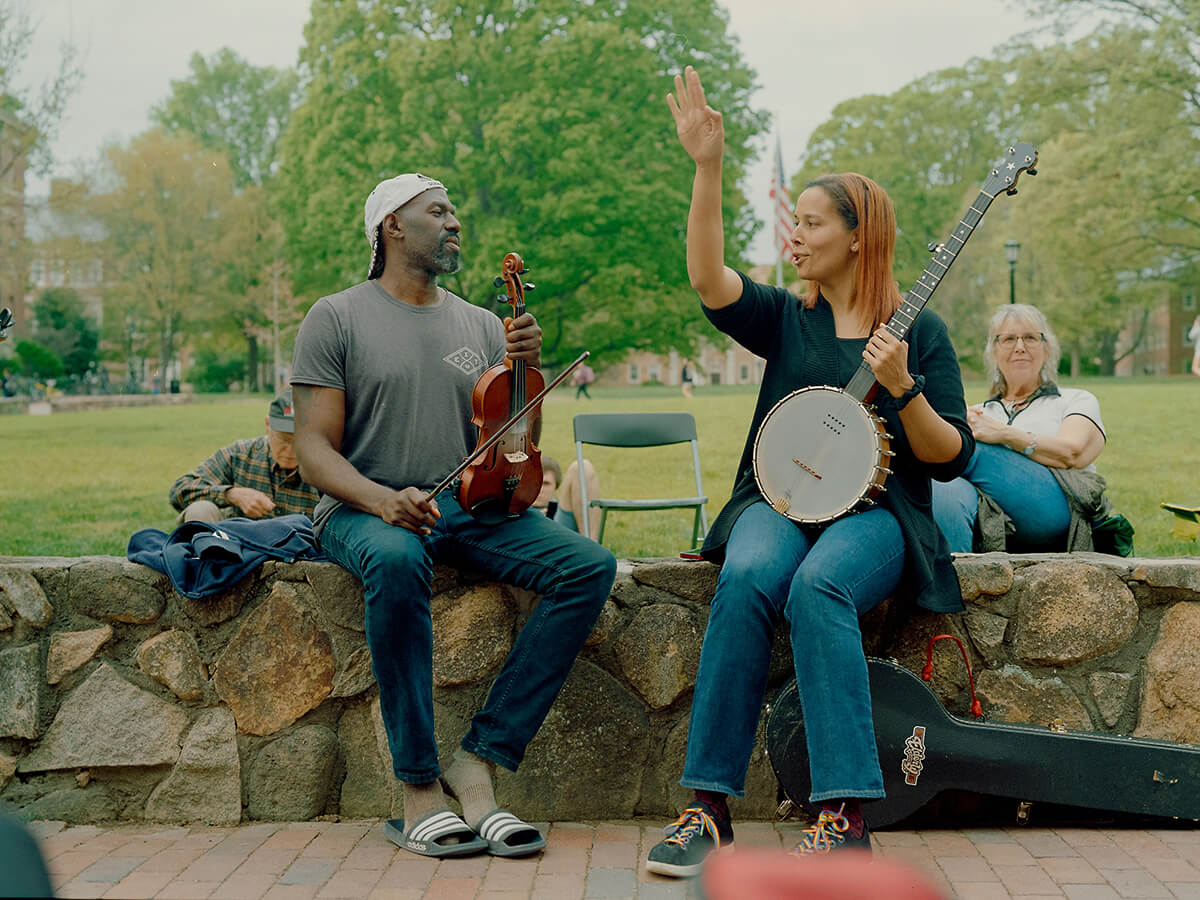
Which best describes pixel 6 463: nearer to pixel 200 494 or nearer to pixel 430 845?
pixel 200 494

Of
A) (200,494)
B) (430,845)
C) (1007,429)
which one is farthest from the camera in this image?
(200,494)

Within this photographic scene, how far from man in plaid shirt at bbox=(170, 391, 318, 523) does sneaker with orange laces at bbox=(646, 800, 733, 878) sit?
213 centimetres

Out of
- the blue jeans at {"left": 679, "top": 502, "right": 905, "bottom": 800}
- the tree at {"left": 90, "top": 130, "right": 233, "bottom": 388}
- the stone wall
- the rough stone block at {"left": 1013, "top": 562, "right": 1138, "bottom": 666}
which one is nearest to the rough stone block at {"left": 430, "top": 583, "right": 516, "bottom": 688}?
the stone wall

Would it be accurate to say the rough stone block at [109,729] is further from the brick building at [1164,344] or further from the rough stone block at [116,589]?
the brick building at [1164,344]

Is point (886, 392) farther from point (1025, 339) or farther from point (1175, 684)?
point (1175, 684)

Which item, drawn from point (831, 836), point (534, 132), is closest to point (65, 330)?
point (534, 132)

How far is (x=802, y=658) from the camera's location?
3.00m

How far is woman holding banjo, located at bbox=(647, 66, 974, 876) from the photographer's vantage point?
295 cm

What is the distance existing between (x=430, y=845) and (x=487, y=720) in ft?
1.19

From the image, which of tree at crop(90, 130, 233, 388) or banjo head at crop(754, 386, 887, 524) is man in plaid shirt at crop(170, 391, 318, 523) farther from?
tree at crop(90, 130, 233, 388)

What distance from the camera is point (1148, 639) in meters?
3.63

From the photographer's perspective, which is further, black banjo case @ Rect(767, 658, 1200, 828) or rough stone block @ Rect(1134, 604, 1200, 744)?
rough stone block @ Rect(1134, 604, 1200, 744)

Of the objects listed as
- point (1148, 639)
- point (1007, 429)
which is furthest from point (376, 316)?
point (1148, 639)

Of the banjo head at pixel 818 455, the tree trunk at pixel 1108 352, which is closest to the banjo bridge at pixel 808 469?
the banjo head at pixel 818 455
